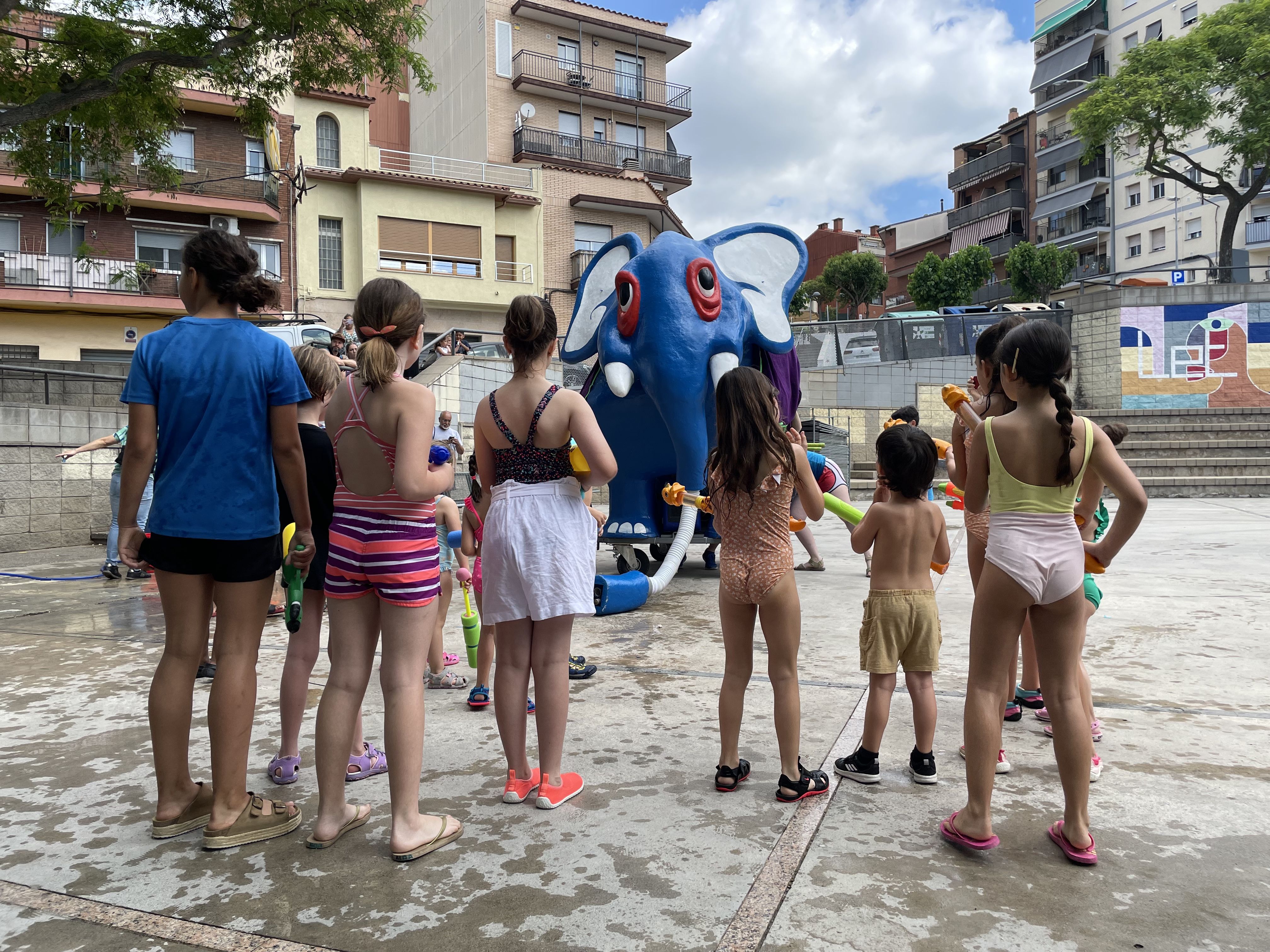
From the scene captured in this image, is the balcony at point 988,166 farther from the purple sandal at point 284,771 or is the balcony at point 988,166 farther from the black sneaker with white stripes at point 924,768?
the purple sandal at point 284,771

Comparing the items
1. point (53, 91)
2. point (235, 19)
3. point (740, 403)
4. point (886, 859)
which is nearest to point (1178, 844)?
point (886, 859)

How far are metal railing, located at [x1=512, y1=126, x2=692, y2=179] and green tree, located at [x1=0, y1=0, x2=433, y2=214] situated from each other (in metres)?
20.3

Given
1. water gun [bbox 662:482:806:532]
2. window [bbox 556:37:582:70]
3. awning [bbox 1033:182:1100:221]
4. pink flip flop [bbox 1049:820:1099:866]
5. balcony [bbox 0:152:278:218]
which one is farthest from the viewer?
awning [bbox 1033:182:1100:221]

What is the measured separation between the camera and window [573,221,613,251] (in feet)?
90.4

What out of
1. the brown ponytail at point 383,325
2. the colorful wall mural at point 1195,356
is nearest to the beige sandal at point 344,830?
the brown ponytail at point 383,325

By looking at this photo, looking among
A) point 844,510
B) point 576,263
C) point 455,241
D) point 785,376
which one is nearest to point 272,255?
point 455,241

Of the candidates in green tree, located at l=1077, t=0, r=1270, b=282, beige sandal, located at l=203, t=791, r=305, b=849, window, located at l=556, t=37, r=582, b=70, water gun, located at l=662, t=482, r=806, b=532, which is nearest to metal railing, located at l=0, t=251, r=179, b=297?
window, located at l=556, t=37, r=582, b=70

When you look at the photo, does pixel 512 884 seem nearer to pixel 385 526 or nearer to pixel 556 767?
pixel 556 767

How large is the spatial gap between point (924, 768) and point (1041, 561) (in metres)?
0.90

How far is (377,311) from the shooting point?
2574mm

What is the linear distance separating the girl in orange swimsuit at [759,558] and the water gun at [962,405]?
0.50 meters

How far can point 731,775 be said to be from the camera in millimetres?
2910

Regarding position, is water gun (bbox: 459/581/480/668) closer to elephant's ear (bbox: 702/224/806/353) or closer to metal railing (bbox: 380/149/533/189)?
elephant's ear (bbox: 702/224/806/353)

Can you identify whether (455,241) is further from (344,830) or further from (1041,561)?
(1041,561)
